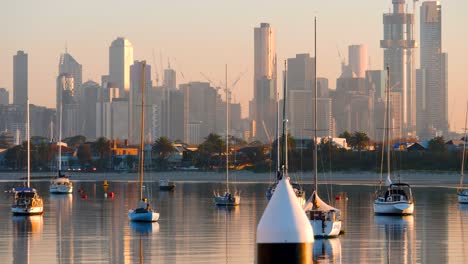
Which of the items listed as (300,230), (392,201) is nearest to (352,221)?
(392,201)

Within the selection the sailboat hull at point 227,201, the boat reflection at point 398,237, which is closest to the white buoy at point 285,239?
the boat reflection at point 398,237

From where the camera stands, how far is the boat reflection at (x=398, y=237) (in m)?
45.4

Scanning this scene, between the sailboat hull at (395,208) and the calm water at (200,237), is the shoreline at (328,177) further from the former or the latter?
the sailboat hull at (395,208)

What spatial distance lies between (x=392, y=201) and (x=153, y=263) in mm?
33100

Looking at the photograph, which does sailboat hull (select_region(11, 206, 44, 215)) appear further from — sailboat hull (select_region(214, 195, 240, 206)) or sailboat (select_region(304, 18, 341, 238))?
sailboat (select_region(304, 18, 341, 238))

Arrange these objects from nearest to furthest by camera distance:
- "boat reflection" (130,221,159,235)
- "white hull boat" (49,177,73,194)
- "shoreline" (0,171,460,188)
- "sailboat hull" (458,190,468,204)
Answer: "boat reflection" (130,221,159,235), "sailboat hull" (458,190,468,204), "white hull boat" (49,177,73,194), "shoreline" (0,171,460,188)

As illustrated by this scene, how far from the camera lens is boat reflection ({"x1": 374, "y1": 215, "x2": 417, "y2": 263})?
45.4 m

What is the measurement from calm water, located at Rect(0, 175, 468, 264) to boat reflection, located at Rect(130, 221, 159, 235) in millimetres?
57

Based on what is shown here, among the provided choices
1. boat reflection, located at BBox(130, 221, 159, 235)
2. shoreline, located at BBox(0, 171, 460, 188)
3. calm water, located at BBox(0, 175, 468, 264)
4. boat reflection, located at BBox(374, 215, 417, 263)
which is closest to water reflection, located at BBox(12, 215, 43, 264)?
calm water, located at BBox(0, 175, 468, 264)

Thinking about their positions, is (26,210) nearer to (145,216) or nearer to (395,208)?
(145,216)

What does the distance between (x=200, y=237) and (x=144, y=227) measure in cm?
795

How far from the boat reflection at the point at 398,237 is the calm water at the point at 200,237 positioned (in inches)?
1.5

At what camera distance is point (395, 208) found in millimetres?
73000

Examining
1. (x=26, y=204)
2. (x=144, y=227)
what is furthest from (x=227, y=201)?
(x=144, y=227)
